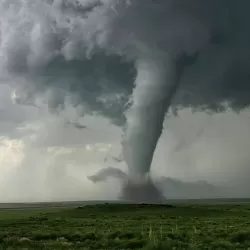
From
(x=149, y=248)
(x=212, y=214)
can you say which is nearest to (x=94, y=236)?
(x=149, y=248)

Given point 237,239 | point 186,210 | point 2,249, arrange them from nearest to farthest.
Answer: point 2,249 < point 237,239 < point 186,210

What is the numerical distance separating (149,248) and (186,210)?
7961 centimetres

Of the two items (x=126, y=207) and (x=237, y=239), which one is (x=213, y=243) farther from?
(x=126, y=207)

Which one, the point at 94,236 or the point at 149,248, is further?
the point at 94,236

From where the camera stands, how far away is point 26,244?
33000 mm

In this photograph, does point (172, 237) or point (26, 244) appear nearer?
point (26, 244)

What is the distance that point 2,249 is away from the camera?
2983 cm

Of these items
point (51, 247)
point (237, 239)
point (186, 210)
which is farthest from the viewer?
point (186, 210)

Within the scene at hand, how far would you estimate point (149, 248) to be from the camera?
91.5 feet

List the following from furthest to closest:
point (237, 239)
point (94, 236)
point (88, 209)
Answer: point (88, 209), point (94, 236), point (237, 239)

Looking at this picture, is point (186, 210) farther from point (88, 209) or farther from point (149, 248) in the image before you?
point (149, 248)

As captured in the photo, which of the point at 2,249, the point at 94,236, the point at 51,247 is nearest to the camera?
the point at 2,249

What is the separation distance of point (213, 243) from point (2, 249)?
15870 mm

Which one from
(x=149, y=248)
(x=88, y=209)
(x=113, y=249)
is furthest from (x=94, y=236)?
(x=88, y=209)
